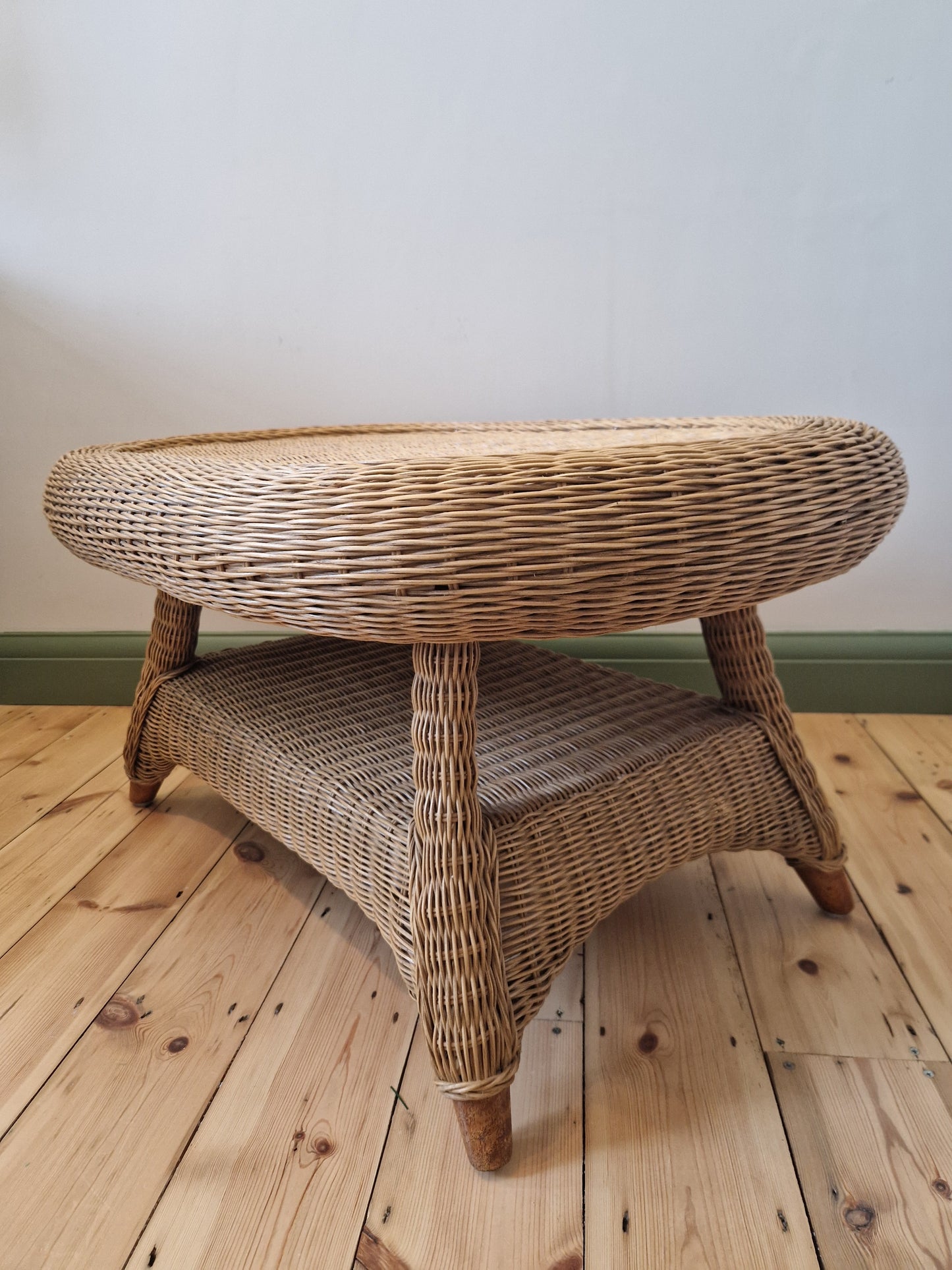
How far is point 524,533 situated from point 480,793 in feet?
0.87

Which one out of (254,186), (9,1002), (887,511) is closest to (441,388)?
(254,186)

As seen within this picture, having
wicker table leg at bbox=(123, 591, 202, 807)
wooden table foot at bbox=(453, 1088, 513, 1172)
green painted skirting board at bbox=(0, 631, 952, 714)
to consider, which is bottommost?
green painted skirting board at bbox=(0, 631, 952, 714)

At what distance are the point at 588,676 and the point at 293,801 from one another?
0.34 m

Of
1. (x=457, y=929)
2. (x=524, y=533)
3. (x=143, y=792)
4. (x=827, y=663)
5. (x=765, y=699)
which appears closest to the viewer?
(x=524, y=533)

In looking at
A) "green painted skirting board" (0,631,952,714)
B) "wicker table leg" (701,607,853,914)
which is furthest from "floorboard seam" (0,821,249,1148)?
"wicker table leg" (701,607,853,914)

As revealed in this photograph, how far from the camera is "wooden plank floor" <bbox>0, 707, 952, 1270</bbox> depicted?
0.58 meters

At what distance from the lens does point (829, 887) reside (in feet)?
2.92

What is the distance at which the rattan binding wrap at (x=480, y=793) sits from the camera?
619mm

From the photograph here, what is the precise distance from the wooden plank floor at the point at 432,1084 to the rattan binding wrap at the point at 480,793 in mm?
87

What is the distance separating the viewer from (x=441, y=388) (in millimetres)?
1330

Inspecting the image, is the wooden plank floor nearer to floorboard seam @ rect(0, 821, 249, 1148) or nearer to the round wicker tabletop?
floorboard seam @ rect(0, 821, 249, 1148)

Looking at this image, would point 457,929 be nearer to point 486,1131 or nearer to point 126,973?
point 486,1131

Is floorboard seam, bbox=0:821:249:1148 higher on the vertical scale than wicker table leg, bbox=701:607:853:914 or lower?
lower

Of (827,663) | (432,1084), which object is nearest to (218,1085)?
(432,1084)
